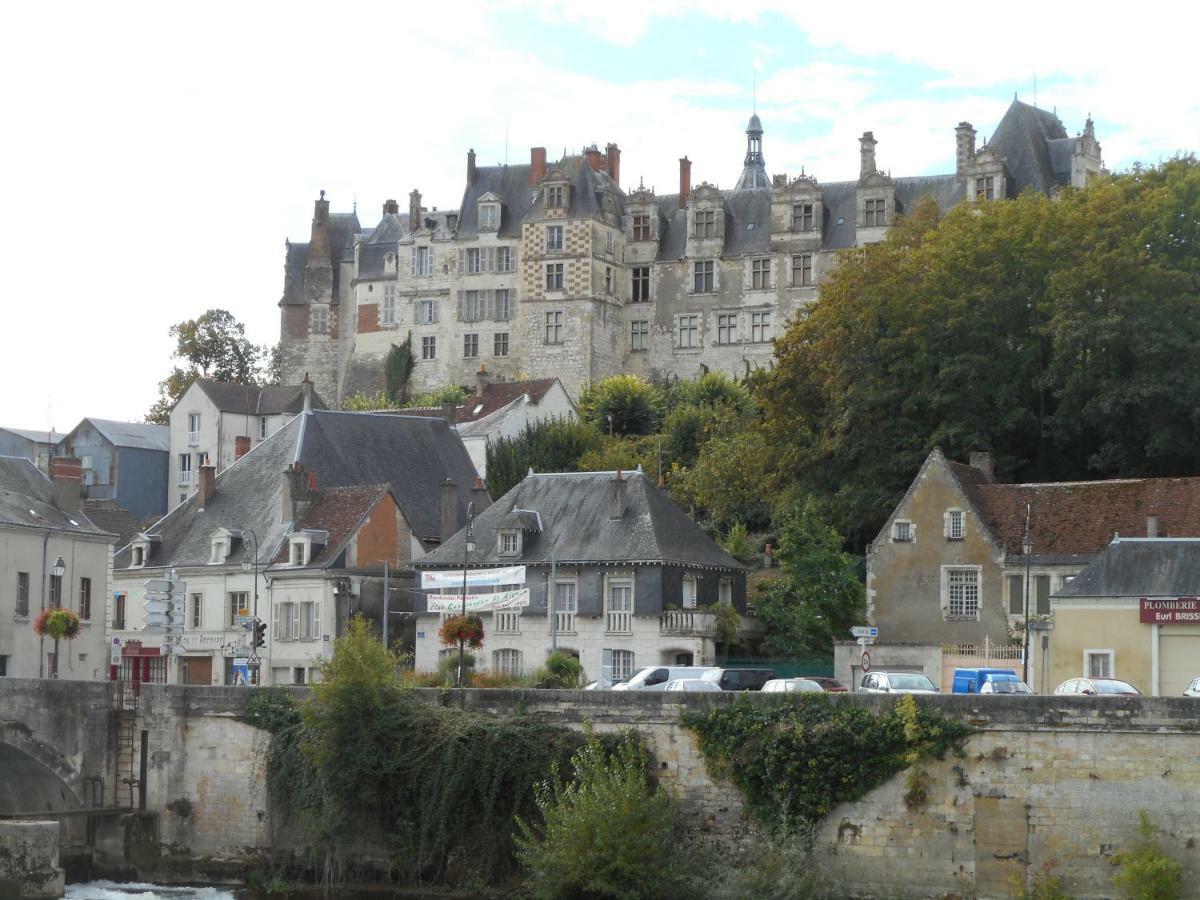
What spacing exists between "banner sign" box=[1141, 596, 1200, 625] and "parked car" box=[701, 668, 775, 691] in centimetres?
720

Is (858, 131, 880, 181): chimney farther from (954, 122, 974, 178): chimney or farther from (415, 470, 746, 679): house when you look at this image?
(415, 470, 746, 679): house

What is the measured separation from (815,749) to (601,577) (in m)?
18.7

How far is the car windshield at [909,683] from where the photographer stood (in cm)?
3488

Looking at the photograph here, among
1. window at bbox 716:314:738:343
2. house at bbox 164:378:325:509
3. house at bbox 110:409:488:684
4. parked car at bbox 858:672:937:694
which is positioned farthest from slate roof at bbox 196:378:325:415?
parked car at bbox 858:672:937:694

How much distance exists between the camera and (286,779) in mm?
35625

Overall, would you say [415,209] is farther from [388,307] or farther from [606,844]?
[606,844]

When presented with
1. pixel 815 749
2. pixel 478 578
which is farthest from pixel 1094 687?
pixel 478 578

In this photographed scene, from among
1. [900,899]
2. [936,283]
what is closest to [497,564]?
[936,283]

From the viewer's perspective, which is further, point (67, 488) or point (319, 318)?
point (319, 318)

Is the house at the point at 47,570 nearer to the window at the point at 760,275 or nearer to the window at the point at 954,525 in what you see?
the window at the point at 954,525

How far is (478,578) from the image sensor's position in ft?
162

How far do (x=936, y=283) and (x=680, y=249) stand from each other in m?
35.1

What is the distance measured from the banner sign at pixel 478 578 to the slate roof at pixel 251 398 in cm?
3555

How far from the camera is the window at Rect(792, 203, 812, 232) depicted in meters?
85.1
